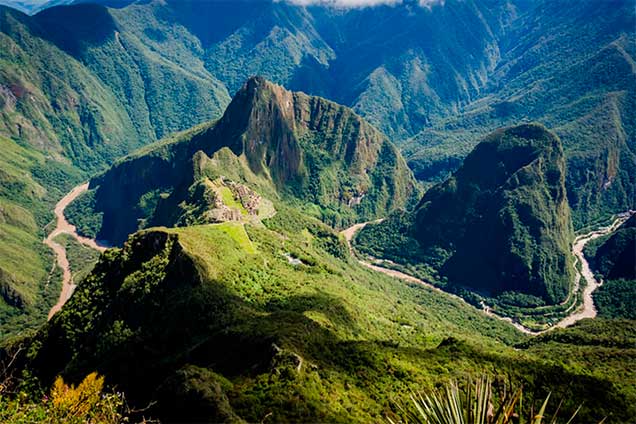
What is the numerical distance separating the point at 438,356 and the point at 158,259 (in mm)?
47546

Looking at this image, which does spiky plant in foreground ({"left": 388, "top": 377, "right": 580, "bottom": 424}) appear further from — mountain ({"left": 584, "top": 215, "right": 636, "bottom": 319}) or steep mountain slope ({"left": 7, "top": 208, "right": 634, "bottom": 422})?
mountain ({"left": 584, "top": 215, "right": 636, "bottom": 319})

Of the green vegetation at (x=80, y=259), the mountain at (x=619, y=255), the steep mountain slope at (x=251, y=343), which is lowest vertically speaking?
the mountain at (x=619, y=255)

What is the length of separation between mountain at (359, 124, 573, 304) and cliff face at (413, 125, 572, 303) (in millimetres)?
315

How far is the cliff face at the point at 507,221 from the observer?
167250 mm

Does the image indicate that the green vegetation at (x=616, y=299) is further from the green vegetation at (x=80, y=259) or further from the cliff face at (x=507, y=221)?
the green vegetation at (x=80, y=259)

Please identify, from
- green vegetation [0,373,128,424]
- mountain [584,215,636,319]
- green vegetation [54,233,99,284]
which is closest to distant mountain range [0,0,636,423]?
green vegetation [0,373,128,424]

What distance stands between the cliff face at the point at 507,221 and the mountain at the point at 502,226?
315mm

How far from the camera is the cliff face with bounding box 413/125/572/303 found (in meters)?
167

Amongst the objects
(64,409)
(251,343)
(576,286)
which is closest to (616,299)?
(576,286)

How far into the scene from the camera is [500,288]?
165750 millimetres

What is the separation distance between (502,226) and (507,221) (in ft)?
7.87

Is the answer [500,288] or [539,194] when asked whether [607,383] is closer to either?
[500,288]

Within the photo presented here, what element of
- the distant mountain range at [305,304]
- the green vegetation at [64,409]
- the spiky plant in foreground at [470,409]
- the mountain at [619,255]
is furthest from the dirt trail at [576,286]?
the spiky plant in foreground at [470,409]

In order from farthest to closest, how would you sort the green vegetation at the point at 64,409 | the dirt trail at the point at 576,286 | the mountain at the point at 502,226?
the mountain at the point at 502,226
the dirt trail at the point at 576,286
the green vegetation at the point at 64,409
